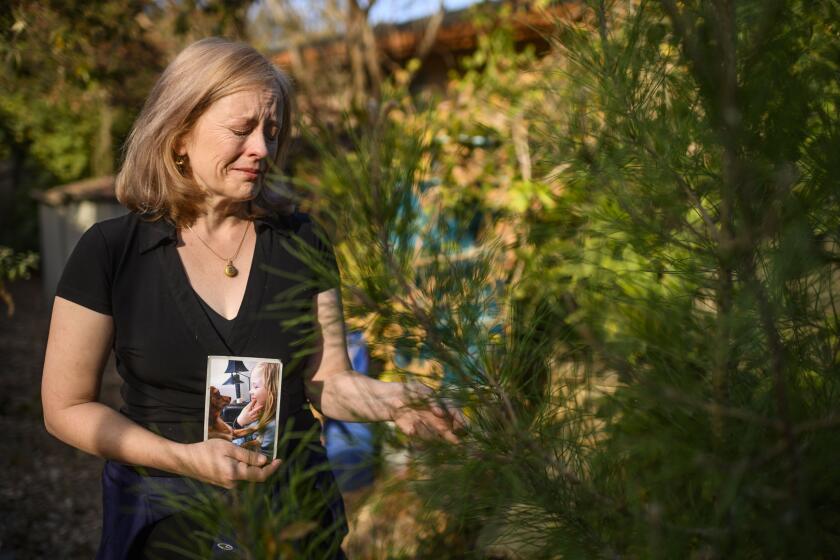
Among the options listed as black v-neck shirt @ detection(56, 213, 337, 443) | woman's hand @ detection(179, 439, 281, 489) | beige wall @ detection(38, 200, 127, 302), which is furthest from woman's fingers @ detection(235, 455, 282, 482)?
beige wall @ detection(38, 200, 127, 302)

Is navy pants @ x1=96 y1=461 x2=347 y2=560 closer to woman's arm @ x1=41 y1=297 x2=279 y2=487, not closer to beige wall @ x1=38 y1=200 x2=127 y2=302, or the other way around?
woman's arm @ x1=41 y1=297 x2=279 y2=487

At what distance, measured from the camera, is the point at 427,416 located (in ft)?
3.71

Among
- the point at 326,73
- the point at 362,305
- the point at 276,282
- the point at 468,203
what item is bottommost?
the point at 362,305

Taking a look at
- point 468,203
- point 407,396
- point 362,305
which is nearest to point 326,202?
point 362,305

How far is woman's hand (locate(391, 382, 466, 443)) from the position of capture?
108cm

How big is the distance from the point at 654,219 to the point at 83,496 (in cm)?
460

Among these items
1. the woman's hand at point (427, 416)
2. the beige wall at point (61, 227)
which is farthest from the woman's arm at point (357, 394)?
the beige wall at point (61, 227)

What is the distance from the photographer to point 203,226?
5.91ft

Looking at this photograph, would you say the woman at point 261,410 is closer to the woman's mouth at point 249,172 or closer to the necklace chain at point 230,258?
the necklace chain at point 230,258

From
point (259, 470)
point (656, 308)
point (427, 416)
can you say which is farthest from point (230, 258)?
point (656, 308)

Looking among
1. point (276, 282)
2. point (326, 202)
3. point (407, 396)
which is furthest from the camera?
point (276, 282)

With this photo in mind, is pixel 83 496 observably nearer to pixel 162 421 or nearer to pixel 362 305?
pixel 162 421

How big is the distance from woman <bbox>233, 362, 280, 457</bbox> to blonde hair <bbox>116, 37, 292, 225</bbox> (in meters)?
0.45

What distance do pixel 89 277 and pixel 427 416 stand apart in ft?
2.88
